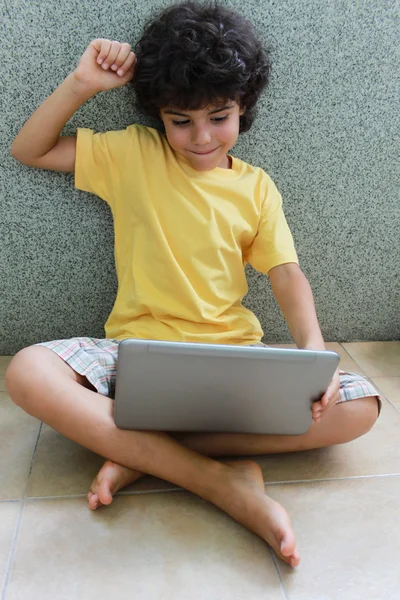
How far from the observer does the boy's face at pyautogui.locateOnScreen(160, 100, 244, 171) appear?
2.54 ft

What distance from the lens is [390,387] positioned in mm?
1039

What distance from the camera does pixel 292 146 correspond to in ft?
Answer: 3.18

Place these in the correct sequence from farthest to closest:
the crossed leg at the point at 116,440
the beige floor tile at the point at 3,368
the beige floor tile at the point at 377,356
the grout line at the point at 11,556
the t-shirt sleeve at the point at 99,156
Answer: the beige floor tile at the point at 377,356
the beige floor tile at the point at 3,368
the t-shirt sleeve at the point at 99,156
the crossed leg at the point at 116,440
the grout line at the point at 11,556

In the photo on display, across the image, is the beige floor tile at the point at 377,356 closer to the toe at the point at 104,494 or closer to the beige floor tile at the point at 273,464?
the beige floor tile at the point at 273,464

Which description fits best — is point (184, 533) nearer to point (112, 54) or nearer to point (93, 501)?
point (93, 501)

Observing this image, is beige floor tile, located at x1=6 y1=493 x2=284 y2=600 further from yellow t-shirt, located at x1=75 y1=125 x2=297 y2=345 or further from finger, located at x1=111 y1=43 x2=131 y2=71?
finger, located at x1=111 y1=43 x2=131 y2=71

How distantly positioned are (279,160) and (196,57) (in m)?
0.29

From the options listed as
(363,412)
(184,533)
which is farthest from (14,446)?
(363,412)

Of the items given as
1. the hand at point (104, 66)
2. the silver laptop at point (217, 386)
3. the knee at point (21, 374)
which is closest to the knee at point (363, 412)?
the silver laptop at point (217, 386)

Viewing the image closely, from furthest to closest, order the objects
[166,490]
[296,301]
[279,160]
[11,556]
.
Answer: [279,160] < [296,301] < [166,490] < [11,556]

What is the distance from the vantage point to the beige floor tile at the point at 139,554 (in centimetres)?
62

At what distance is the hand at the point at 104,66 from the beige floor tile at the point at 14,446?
20.2 inches

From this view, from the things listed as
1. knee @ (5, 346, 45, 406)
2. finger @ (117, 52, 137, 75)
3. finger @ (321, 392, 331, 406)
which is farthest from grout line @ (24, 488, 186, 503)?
finger @ (117, 52, 137, 75)

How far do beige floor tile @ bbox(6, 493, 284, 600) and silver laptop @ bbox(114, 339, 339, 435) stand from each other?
0.11m
